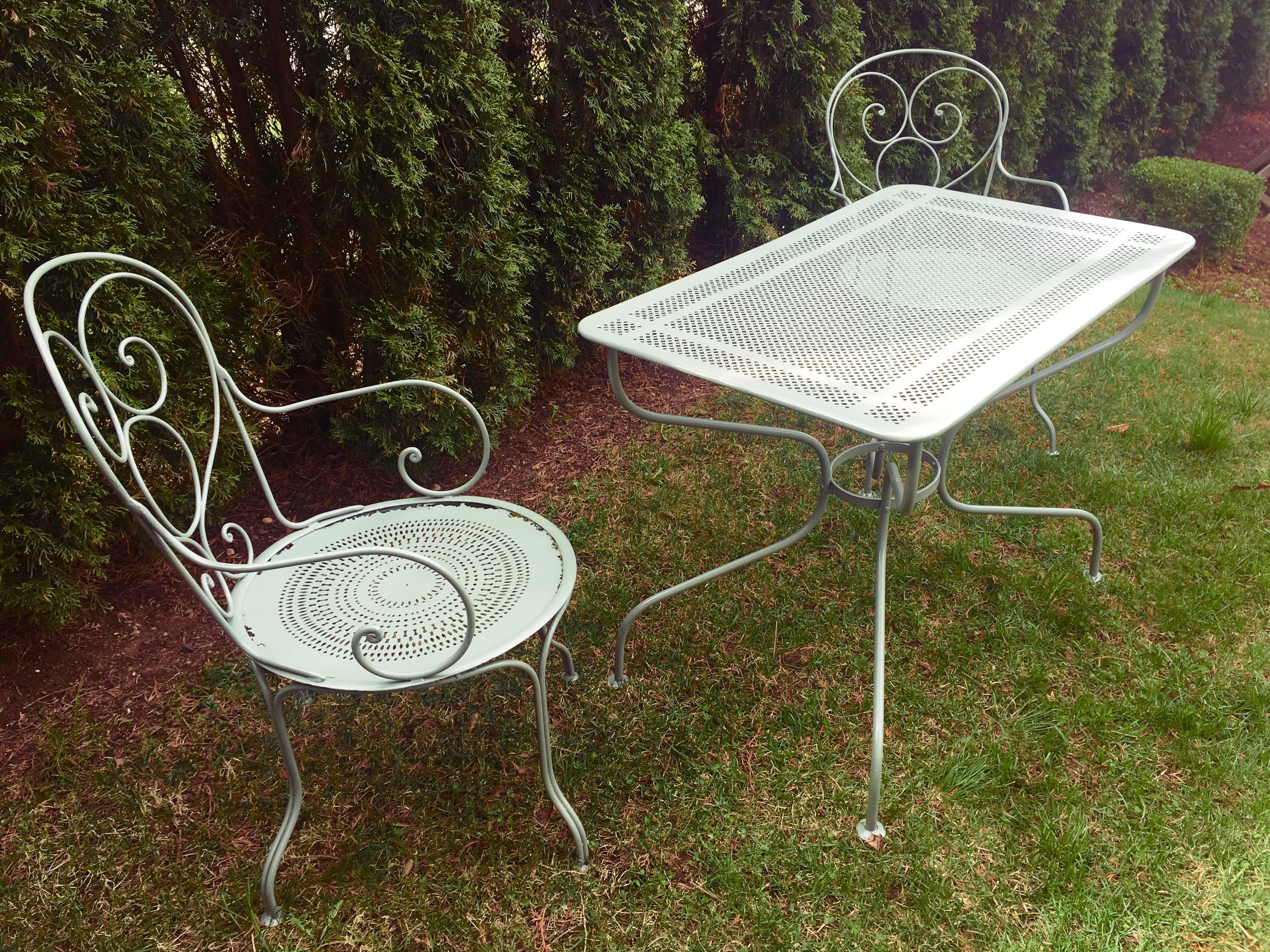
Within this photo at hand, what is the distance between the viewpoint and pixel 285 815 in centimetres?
175

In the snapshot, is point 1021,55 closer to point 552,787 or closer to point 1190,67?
point 1190,67

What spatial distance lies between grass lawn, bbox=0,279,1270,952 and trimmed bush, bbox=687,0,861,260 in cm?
158

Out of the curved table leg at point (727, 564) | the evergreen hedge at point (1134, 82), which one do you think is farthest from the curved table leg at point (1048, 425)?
the evergreen hedge at point (1134, 82)

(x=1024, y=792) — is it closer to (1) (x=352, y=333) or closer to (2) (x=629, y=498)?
(2) (x=629, y=498)

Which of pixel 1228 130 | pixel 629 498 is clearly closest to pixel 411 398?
pixel 629 498

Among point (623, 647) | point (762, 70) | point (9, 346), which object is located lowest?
point (623, 647)

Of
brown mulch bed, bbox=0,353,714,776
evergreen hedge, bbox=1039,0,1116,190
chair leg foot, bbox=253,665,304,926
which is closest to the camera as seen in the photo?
chair leg foot, bbox=253,665,304,926

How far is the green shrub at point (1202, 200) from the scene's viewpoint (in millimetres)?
5012

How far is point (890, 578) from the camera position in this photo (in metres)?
2.54

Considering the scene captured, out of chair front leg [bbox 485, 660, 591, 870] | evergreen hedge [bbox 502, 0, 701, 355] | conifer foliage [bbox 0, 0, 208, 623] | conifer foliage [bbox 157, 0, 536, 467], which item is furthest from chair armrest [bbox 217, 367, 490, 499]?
evergreen hedge [bbox 502, 0, 701, 355]

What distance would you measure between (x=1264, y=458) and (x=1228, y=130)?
17.9ft

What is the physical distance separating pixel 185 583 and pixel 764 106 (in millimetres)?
2842

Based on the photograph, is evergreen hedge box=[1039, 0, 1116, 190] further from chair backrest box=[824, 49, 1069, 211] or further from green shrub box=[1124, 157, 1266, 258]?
chair backrest box=[824, 49, 1069, 211]

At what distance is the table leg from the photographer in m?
1.81
